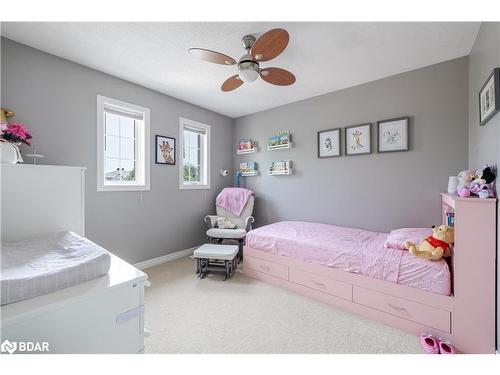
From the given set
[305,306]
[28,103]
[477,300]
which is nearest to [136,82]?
[28,103]

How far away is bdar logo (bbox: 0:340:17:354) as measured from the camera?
2.43 ft

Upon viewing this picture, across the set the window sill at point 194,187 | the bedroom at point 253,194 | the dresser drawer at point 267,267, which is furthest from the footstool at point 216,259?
the window sill at point 194,187

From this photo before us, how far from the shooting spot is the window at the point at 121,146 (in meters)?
2.58

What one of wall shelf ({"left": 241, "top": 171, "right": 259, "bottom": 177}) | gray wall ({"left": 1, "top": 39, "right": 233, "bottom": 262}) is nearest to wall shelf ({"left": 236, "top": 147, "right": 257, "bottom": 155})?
wall shelf ({"left": 241, "top": 171, "right": 259, "bottom": 177})

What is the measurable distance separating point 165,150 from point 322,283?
2769mm

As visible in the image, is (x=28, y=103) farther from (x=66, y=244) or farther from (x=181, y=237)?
(x=181, y=237)

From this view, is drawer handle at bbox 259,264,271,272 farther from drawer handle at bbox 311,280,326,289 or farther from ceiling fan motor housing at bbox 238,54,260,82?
ceiling fan motor housing at bbox 238,54,260,82

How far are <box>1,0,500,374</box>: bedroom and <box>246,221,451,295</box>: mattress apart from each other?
2 cm

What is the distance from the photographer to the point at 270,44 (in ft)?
5.31

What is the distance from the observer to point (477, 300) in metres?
1.47

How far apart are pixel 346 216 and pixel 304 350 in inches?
77.5

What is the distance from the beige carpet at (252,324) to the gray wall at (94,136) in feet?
2.91

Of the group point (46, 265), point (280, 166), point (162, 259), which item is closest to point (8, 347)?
point (46, 265)

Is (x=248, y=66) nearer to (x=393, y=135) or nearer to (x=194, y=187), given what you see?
(x=393, y=135)
